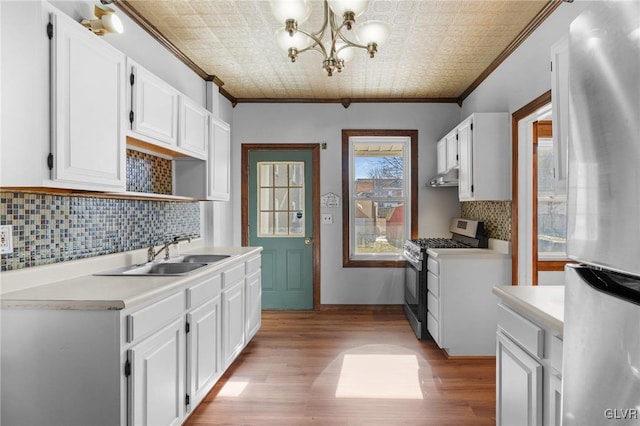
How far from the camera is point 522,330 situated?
60.2 inches

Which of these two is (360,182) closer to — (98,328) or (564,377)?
(98,328)

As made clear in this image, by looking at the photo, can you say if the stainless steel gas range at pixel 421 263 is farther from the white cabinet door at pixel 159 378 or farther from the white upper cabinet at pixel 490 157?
the white cabinet door at pixel 159 378

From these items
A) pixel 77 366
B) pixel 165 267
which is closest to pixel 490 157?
pixel 165 267

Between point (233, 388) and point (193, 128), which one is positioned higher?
point (193, 128)

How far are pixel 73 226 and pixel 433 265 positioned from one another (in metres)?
2.81

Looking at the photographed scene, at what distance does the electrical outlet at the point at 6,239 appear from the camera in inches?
64.3

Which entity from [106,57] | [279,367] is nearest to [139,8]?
[106,57]

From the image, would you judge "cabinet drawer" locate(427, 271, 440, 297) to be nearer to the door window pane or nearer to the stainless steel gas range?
the stainless steel gas range

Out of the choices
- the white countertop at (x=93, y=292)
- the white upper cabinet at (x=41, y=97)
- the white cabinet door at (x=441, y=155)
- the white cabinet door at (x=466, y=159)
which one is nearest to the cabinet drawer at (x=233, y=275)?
the white countertop at (x=93, y=292)

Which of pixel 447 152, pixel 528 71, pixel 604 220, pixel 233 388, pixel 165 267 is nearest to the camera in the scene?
pixel 604 220

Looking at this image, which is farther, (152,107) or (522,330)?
(152,107)

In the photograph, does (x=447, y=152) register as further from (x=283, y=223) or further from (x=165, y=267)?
(x=165, y=267)

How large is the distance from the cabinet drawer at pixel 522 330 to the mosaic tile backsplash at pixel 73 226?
2253 millimetres

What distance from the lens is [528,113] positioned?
2.89 meters
